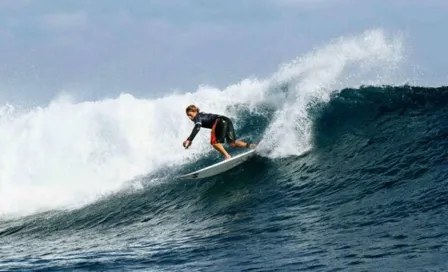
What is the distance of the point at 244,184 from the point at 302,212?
263 centimetres

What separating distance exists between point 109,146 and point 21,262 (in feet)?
26.1

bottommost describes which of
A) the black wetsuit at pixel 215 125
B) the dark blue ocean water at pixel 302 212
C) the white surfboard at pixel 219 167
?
the dark blue ocean water at pixel 302 212

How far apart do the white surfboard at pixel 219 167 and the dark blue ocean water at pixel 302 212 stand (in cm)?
15

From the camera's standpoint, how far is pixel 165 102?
17172 mm

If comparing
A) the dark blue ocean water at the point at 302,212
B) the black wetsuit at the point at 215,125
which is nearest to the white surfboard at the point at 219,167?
the dark blue ocean water at the point at 302,212

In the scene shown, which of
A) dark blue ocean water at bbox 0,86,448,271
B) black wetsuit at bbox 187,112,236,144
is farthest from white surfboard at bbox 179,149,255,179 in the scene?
black wetsuit at bbox 187,112,236,144

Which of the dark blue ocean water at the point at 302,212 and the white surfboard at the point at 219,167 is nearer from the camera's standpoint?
the dark blue ocean water at the point at 302,212

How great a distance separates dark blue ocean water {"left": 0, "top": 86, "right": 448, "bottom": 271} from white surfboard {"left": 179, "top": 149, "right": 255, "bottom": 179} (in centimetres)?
15

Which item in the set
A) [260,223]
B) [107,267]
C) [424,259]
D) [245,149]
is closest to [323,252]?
[424,259]

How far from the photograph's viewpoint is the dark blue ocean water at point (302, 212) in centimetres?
663

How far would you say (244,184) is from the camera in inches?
444

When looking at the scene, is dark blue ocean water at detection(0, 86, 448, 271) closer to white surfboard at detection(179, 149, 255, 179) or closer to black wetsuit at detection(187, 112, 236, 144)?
white surfboard at detection(179, 149, 255, 179)

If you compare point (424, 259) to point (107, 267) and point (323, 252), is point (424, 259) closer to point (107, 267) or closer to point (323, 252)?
point (323, 252)

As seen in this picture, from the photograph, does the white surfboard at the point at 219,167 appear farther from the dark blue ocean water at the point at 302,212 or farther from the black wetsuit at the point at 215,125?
the black wetsuit at the point at 215,125
